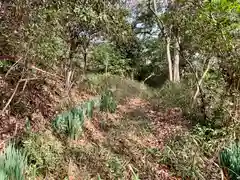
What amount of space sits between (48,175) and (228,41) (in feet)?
13.8

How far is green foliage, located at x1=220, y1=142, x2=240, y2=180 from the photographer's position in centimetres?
396

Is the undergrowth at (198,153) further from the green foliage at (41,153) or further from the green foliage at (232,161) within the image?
the green foliage at (41,153)

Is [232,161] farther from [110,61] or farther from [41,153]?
[110,61]

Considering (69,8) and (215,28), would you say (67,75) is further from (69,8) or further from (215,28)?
(215,28)

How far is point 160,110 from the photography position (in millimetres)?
9320

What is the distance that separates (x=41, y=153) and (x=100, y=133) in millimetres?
2015

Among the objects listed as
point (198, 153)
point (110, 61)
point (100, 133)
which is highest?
point (110, 61)

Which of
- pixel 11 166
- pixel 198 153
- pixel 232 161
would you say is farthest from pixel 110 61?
pixel 11 166

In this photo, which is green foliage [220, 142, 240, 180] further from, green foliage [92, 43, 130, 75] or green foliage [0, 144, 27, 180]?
green foliage [92, 43, 130, 75]

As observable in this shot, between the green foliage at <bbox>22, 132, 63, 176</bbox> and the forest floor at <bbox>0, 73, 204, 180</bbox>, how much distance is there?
0.07m

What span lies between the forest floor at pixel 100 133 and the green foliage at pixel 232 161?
904 mm

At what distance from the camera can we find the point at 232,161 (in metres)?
4.09

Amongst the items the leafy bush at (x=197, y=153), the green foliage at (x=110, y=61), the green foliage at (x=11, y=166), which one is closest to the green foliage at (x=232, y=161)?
the leafy bush at (x=197, y=153)

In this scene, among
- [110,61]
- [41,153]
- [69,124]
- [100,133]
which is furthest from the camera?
[110,61]
